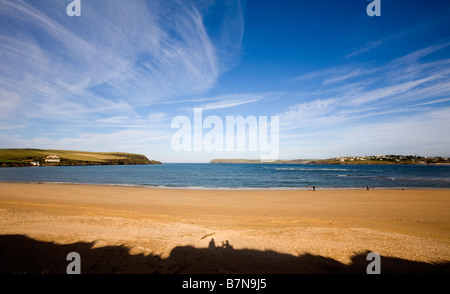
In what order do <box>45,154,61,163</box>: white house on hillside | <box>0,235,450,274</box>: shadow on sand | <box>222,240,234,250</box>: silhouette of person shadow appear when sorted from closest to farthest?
1. <box>0,235,450,274</box>: shadow on sand
2. <box>222,240,234,250</box>: silhouette of person shadow
3. <box>45,154,61,163</box>: white house on hillside

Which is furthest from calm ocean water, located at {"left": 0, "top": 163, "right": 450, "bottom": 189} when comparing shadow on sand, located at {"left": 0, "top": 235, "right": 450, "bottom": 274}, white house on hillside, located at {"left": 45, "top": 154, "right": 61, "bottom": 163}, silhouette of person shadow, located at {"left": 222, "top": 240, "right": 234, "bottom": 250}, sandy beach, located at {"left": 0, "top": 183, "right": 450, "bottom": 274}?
white house on hillside, located at {"left": 45, "top": 154, "right": 61, "bottom": 163}

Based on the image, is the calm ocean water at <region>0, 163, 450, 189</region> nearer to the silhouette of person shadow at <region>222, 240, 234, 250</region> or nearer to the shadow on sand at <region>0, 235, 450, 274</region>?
the silhouette of person shadow at <region>222, 240, 234, 250</region>

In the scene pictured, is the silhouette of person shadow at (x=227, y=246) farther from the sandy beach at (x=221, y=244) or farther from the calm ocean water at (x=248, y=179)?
the calm ocean water at (x=248, y=179)

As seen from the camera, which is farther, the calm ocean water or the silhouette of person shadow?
the calm ocean water

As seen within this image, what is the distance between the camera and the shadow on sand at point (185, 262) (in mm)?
6465

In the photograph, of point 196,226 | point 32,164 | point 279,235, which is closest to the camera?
point 279,235

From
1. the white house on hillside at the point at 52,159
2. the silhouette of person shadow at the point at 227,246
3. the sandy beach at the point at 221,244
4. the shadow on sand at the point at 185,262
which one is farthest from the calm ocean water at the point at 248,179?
the white house on hillside at the point at 52,159

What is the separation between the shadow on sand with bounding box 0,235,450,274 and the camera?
21.2 ft
